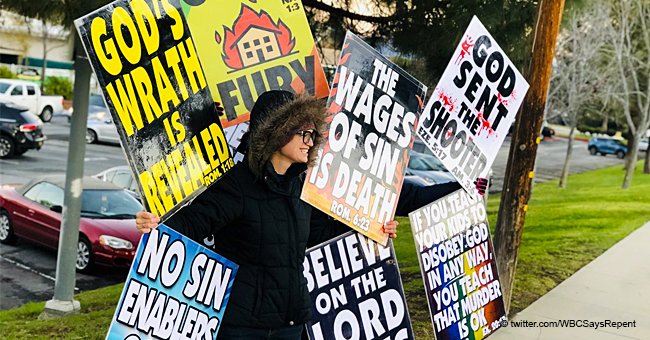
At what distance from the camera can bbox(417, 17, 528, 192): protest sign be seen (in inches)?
180

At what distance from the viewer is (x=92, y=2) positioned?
534 cm

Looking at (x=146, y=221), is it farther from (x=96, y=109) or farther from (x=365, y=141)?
(x=96, y=109)

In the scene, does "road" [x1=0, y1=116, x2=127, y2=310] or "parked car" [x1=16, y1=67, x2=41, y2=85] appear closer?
"road" [x1=0, y1=116, x2=127, y2=310]

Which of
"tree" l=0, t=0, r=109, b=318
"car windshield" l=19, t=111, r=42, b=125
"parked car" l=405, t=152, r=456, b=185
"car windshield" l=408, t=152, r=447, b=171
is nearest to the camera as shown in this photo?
"tree" l=0, t=0, r=109, b=318

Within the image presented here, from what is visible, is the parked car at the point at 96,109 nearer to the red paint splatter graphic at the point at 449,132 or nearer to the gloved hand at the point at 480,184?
the gloved hand at the point at 480,184

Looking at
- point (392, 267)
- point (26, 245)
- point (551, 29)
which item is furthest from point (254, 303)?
point (26, 245)

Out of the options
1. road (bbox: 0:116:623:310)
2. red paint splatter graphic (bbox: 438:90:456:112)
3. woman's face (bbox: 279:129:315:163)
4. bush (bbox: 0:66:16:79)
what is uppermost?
red paint splatter graphic (bbox: 438:90:456:112)

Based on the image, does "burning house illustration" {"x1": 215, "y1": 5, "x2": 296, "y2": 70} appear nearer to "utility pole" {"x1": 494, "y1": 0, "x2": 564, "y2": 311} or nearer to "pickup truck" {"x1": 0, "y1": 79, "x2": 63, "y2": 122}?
"utility pole" {"x1": 494, "y1": 0, "x2": 564, "y2": 311}

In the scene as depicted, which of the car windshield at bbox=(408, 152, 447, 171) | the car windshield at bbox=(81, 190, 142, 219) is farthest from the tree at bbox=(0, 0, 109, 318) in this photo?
the car windshield at bbox=(408, 152, 447, 171)

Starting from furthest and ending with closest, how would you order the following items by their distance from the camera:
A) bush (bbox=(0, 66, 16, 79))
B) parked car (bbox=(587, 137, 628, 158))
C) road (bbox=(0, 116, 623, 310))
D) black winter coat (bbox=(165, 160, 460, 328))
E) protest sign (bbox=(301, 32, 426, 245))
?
parked car (bbox=(587, 137, 628, 158)), bush (bbox=(0, 66, 16, 79)), road (bbox=(0, 116, 623, 310)), protest sign (bbox=(301, 32, 426, 245)), black winter coat (bbox=(165, 160, 460, 328))

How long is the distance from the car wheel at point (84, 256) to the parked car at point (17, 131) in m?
11.0

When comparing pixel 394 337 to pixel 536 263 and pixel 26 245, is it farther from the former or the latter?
pixel 26 245

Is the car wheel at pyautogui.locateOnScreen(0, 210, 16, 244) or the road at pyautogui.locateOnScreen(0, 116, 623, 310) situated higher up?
the car wheel at pyautogui.locateOnScreen(0, 210, 16, 244)

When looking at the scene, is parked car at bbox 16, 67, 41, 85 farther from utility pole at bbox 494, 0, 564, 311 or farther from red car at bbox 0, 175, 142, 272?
utility pole at bbox 494, 0, 564, 311
